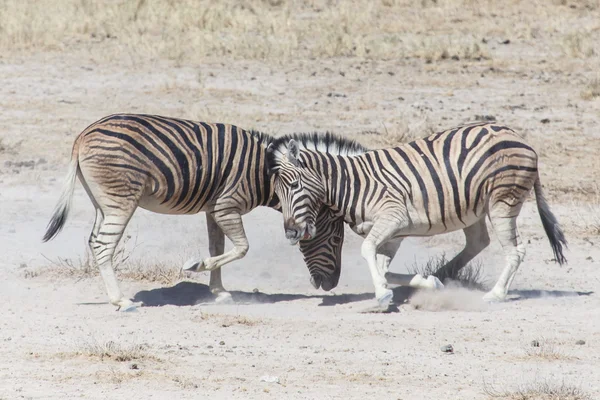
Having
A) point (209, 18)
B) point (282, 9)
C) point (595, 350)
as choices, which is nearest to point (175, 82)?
point (209, 18)

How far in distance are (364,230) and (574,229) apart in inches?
129

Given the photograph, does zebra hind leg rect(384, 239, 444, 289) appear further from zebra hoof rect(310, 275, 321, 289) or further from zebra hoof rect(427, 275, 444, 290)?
zebra hoof rect(310, 275, 321, 289)

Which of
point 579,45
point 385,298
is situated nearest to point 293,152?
point 385,298

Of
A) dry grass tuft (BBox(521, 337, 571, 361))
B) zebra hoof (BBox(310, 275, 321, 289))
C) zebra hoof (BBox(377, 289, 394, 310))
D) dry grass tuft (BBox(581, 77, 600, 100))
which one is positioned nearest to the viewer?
dry grass tuft (BBox(521, 337, 571, 361))

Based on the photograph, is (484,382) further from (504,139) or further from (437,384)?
(504,139)

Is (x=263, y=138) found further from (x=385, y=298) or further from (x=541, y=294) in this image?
(x=541, y=294)

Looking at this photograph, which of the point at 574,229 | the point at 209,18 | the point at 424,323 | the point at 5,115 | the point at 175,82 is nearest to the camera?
the point at 424,323

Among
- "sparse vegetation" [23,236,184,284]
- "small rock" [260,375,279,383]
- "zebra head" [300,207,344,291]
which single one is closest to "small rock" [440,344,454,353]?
"small rock" [260,375,279,383]

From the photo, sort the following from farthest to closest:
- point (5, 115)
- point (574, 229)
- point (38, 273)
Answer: point (5, 115) < point (574, 229) < point (38, 273)

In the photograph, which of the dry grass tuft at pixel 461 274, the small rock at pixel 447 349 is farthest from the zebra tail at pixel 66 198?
the small rock at pixel 447 349

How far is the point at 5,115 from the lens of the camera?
1520 cm

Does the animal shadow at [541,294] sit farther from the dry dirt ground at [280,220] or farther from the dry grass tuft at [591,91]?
the dry grass tuft at [591,91]

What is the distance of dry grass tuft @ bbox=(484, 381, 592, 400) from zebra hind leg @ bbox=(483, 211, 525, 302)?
2.69 meters

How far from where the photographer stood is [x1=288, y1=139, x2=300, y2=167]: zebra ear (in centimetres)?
893
